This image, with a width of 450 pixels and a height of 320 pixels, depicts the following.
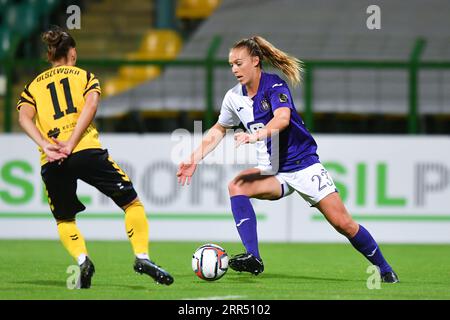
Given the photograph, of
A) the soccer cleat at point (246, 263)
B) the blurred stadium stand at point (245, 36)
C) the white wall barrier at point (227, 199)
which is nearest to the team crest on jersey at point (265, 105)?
the soccer cleat at point (246, 263)

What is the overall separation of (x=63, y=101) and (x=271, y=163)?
1933 mm

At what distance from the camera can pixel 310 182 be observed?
8383 mm

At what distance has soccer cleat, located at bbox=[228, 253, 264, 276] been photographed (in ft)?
27.2

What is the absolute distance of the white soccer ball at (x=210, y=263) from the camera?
8.14 m

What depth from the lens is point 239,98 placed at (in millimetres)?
8609

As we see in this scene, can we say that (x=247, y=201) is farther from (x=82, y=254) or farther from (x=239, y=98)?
(x=82, y=254)

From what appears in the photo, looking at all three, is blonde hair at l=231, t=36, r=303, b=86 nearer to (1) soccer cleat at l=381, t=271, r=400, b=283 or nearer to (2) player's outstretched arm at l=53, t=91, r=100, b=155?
(2) player's outstretched arm at l=53, t=91, r=100, b=155

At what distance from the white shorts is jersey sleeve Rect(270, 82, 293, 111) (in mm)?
573

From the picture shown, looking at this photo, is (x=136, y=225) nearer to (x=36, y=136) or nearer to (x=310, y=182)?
(x=36, y=136)

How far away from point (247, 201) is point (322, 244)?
508 centimetres

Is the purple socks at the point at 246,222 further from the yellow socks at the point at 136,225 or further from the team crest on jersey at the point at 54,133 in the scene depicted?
the team crest on jersey at the point at 54,133

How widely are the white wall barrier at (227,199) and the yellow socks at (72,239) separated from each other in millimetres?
5790
